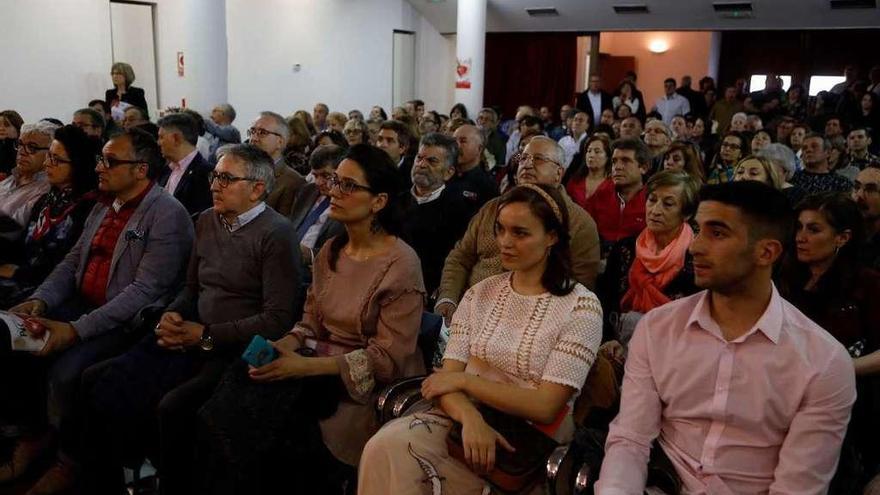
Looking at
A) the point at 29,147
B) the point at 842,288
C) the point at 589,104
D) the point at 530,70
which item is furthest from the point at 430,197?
the point at 530,70

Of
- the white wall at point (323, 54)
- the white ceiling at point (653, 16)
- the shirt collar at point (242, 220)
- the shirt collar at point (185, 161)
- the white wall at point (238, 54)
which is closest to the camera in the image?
the shirt collar at point (242, 220)

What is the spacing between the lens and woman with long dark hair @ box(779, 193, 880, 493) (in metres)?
2.16

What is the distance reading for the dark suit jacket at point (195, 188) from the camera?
13.6 feet

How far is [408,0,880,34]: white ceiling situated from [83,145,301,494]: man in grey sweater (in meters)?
9.49

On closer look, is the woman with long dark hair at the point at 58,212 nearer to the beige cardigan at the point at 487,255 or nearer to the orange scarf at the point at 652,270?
the beige cardigan at the point at 487,255

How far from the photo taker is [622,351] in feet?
8.43

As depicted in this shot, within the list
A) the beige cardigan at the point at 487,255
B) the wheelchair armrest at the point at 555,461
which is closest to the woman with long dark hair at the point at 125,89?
the beige cardigan at the point at 487,255

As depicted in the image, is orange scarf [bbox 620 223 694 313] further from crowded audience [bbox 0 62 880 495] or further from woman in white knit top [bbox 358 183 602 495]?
woman in white knit top [bbox 358 183 602 495]

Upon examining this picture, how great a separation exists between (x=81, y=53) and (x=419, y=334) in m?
8.37

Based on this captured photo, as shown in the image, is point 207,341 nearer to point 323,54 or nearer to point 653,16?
point 653,16

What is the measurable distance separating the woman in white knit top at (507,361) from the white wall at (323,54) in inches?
385

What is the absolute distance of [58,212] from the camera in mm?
3646

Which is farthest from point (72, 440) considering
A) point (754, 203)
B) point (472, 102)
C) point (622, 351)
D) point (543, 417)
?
point (472, 102)

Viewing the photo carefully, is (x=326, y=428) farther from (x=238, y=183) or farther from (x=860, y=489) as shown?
(x=860, y=489)
